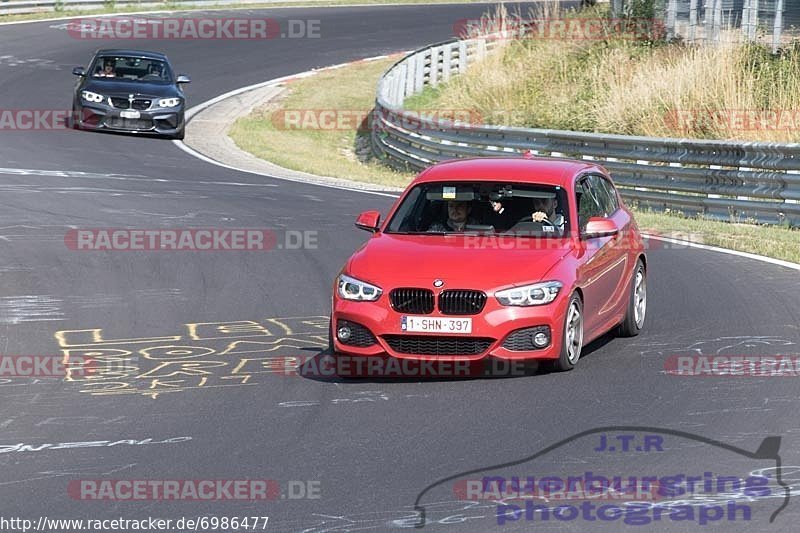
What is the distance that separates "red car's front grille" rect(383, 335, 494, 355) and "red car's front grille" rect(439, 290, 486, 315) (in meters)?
0.19

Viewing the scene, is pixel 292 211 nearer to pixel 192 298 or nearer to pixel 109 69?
pixel 192 298

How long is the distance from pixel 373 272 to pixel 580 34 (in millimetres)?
25349

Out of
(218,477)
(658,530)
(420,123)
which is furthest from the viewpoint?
(420,123)

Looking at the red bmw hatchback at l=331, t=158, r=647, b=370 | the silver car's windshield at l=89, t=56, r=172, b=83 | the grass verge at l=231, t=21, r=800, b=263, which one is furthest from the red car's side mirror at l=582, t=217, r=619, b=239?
the silver car's windshield at l=89, t=56, r=172, b=83

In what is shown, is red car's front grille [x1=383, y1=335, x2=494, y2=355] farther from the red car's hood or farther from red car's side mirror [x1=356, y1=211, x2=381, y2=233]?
red car's side mirror [x1=356, y1=211, x2=381, y2=233]

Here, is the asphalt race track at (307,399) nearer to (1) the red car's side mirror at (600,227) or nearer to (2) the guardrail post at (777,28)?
(1) the red car's side mirror at (600,227)

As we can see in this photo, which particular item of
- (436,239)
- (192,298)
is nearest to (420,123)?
(192,298)

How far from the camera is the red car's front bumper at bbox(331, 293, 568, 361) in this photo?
10.2 m

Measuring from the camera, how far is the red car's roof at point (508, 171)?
11.7m

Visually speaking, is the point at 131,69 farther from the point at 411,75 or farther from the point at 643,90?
the point at 643,90

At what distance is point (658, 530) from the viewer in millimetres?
6754

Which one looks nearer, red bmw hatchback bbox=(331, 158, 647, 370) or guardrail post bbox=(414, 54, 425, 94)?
red bmw hatchback bbox=(331, 158, 647, 370)

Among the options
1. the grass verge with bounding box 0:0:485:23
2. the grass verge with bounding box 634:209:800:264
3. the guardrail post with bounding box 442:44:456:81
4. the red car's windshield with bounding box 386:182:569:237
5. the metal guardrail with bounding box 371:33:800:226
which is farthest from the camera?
the grass verge with bounding box 0:0:485:23

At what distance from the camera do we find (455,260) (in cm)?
1064
